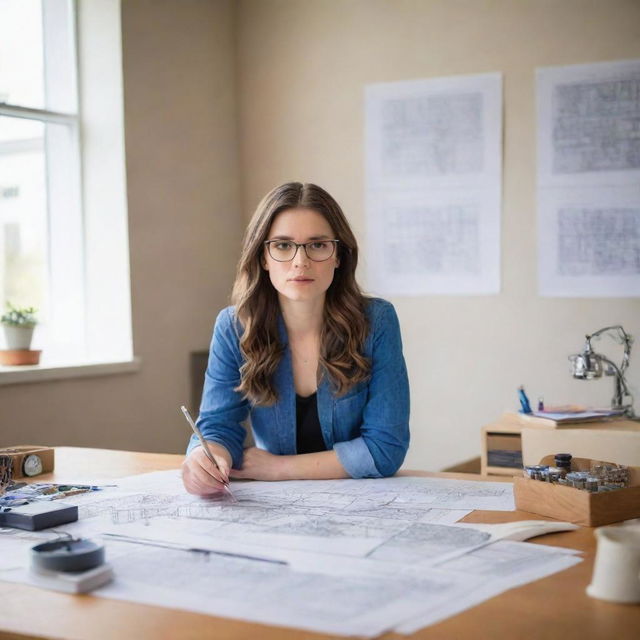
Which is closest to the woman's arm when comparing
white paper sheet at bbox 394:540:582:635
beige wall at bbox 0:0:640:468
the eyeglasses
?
Answer: the eyeglasses

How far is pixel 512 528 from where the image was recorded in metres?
1.50

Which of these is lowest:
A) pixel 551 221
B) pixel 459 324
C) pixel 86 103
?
pixel 459 324

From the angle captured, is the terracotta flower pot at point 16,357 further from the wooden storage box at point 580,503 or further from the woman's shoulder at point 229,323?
the wooden storage box at point 580,503

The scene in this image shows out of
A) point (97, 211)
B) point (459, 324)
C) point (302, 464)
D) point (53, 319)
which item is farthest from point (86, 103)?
point (302, 464)

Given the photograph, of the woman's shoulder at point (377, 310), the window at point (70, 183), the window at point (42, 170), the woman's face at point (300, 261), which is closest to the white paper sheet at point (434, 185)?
the window at point (70, 183)

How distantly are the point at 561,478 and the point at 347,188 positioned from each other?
2.90m

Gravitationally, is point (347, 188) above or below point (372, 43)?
below

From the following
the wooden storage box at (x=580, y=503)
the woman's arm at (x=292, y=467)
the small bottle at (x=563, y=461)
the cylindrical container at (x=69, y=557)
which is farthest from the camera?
the woman's arm at (x=292, y=467)

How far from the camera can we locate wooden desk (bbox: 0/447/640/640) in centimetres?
109

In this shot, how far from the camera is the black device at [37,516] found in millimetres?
1624

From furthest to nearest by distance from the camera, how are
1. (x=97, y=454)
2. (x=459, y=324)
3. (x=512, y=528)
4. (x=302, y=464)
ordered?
(x=459, y=324) → (x=97, y=454) → (x=302, y=464) → (x=512, y=528)

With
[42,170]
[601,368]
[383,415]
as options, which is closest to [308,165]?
[42,170]

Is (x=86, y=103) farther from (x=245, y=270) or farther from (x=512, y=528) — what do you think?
(x=512, y=528)

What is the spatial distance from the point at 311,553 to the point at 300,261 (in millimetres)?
919
